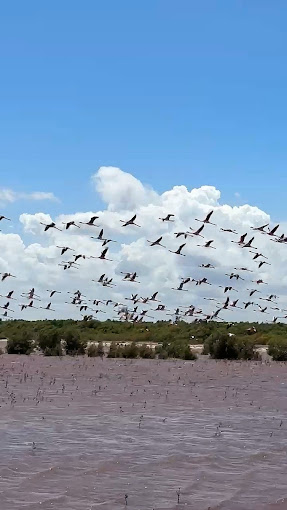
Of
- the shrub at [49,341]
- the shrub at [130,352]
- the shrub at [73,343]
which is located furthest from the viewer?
the shrub at [73,343]

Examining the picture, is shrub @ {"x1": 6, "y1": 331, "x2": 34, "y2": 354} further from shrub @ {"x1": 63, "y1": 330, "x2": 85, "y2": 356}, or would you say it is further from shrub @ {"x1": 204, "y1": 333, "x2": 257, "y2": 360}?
shrub @ {"x1": 204, "y1": 333, "x2": 257, "y2": 360}

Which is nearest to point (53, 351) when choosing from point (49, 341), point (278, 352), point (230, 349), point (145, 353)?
point (49, 341)

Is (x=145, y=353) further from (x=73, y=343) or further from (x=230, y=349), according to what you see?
(x=230, y=349)

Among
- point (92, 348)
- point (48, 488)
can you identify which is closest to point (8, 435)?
point (48, 488)

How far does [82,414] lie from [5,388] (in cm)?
539

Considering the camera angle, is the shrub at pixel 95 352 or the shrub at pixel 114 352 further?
the shrub at pixel 114 352

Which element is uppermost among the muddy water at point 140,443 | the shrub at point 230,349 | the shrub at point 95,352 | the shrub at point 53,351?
the shrub at point 230,349

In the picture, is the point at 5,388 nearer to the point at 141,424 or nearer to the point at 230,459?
the point at 141,424

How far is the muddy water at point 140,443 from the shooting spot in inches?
445

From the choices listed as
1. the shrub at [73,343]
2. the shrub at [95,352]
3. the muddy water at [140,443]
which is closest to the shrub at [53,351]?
the shrub at [95,352]

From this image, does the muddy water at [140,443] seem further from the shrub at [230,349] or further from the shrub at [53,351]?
the shrub at [230,349]

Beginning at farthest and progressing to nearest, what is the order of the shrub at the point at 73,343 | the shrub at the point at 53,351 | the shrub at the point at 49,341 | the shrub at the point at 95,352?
the shrub at the point at 73,343 < the shrub at the point at 49,341 < the shrub at the point at 95,352 < the shrub at the point at 53,351

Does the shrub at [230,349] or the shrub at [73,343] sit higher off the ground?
the shrub at [230,349]

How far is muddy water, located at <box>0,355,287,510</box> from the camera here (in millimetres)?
11312
